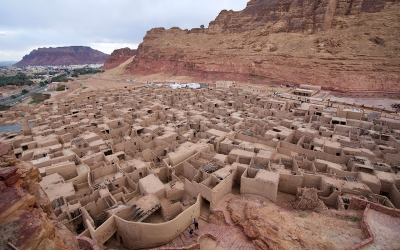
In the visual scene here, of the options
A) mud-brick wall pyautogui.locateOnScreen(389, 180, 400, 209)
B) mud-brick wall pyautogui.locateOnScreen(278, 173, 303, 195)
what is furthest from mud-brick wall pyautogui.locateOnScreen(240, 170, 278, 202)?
mud-brick wall pyautogui.locateOnScreen(389, 180, 400, 209)

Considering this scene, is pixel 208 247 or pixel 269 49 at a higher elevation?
pixel 269 49

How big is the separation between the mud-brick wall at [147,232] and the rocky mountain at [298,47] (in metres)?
52.2

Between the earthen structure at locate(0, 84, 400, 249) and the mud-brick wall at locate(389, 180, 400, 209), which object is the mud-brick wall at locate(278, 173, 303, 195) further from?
the mud-brick wall at locate(389, 180, 400, 209)

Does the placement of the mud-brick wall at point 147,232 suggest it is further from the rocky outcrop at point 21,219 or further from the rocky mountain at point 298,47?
the rocky mountain at point 298,47

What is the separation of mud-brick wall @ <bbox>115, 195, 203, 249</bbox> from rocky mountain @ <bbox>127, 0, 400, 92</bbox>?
52221 millimetres

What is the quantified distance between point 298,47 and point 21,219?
72166 mm

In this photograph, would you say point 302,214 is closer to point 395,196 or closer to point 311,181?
point 311,181

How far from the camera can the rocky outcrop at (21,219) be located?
5.82 meters

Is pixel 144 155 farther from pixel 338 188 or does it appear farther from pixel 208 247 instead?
pixel 338 188

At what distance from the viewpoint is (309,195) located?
14.2m

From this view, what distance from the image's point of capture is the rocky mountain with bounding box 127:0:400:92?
51.4 meters

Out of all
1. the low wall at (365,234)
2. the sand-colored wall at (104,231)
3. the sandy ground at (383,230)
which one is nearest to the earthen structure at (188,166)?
the sand-colored wall at (104,231)

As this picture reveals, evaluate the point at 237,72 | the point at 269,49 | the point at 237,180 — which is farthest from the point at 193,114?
the point at 269,49

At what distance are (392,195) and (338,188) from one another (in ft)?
11.7
